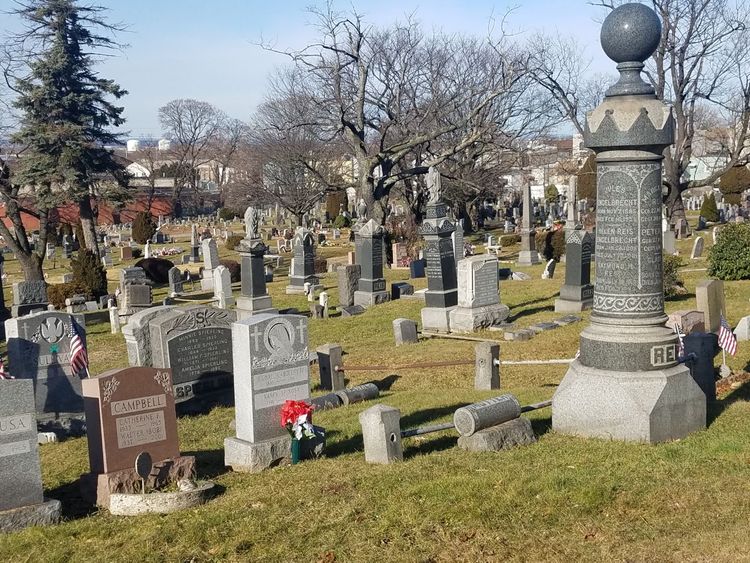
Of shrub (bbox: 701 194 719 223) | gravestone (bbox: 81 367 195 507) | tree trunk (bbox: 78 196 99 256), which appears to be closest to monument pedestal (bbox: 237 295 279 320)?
gravestone (bbox: 81 367 195 507)

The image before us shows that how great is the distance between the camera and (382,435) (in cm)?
745

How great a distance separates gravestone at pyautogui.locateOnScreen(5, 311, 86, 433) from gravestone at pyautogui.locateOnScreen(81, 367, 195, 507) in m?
4.68

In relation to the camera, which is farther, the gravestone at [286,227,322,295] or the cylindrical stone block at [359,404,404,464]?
the gravestone at [286,227,322,295]

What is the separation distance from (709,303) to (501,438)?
254 inches

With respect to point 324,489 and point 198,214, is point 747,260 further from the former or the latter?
point 198,214

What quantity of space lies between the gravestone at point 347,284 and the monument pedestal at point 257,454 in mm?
15308

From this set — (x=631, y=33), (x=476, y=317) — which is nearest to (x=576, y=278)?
(x=476, y=317)

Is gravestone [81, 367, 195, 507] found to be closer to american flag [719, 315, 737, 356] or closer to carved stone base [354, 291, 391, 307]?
american flag [719, 315, 737, 356]

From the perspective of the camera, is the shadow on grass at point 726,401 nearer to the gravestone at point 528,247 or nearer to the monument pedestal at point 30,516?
the monument pedestal at point 30,516

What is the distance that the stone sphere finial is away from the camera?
25.6 feet

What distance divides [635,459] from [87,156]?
121 ft

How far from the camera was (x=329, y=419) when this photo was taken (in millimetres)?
10359

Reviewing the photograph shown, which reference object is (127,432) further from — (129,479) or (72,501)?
(72,501)

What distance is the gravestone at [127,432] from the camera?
718 cm
